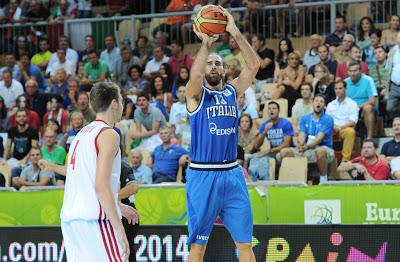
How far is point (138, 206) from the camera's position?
1369 centimetres

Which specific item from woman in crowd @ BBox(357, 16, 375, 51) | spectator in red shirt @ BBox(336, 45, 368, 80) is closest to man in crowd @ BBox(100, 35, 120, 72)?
spectator in red shirt @ BBox(336, 45, 368, 80)

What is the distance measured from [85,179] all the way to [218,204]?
2897mm

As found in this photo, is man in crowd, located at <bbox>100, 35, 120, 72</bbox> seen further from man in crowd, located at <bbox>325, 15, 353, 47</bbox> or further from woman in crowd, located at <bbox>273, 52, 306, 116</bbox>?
man in crowd, located at <bbox>325, 15, 353, 47</bbox>

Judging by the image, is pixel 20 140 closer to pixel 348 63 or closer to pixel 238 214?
pixel 348 63

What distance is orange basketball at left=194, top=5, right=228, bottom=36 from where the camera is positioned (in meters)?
10.1

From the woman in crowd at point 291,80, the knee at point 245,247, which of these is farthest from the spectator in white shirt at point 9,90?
the knee at point 245,247

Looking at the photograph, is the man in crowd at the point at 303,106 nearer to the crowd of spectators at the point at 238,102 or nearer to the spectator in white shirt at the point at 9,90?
the crowd of spectators at the point at 238,102

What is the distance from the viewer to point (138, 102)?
18.0m

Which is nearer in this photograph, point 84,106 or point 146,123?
point 84,106

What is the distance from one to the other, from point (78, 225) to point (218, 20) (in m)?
3.58

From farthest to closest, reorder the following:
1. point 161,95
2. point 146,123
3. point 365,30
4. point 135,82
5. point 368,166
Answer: point 135,82 → point 161,95 → point 365,30 → point 146,123 → point 368,166

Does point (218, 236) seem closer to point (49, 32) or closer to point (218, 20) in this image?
point (218, 20)

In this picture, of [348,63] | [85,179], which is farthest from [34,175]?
[85,179]

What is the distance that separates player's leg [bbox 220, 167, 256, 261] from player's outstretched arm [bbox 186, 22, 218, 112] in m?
0.79
